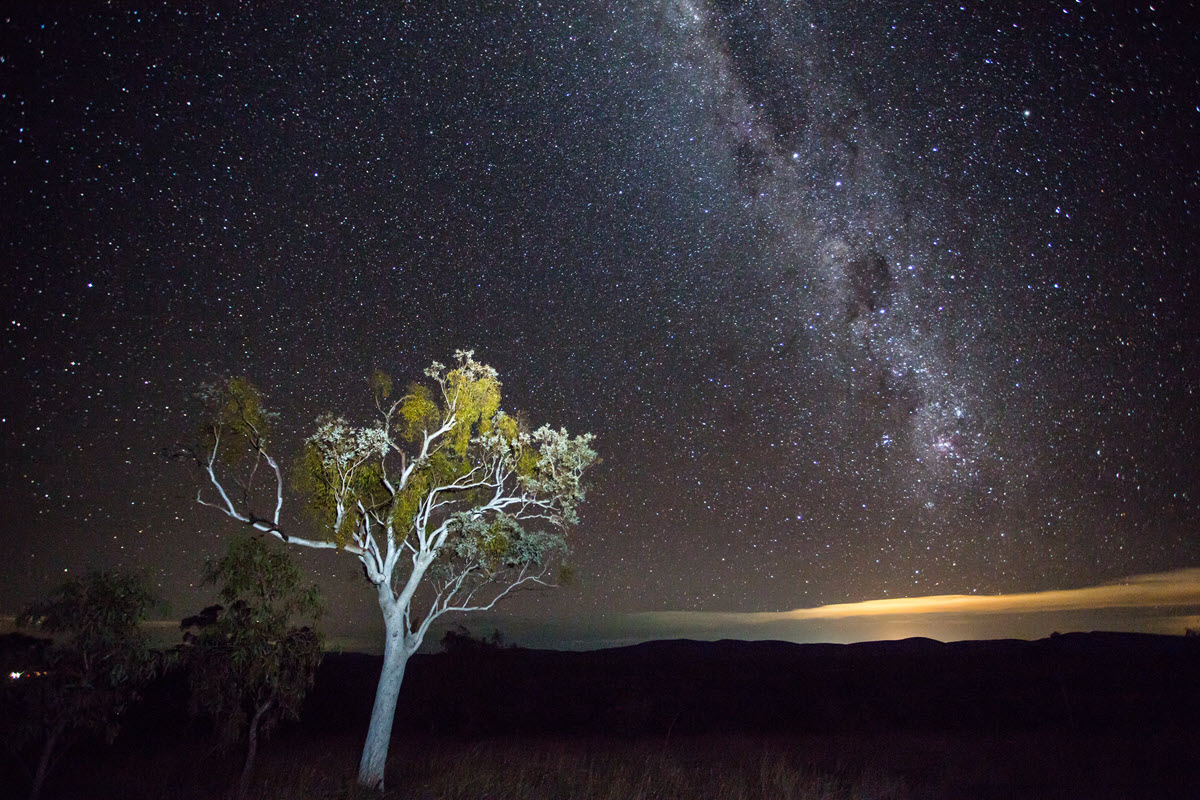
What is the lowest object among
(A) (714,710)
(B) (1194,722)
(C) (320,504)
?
(A) (714,710)

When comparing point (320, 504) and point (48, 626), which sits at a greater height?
point (320, 504)

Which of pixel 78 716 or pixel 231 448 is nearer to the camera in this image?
pixel 78 716

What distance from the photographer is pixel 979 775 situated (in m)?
17.6

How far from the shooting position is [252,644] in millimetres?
13672

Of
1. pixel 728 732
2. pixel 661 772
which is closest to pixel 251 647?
pixel 661 772

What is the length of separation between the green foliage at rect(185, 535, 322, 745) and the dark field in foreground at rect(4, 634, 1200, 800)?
1.58 m

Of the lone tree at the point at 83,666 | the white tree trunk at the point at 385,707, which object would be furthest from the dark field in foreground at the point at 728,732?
the lone tree at the point at 83,666

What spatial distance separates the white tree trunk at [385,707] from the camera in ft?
46.9

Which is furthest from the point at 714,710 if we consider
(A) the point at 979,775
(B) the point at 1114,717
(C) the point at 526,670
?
(A) the point at 979,775

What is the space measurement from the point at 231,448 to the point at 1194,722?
43.3m

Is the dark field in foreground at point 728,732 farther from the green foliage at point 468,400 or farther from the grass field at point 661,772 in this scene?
the green foliage at point 468,400

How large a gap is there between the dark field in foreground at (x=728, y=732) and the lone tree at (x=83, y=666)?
8.63 feet

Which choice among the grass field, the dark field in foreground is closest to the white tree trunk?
the grass field

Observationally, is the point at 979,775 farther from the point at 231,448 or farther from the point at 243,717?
the point at 231,448
